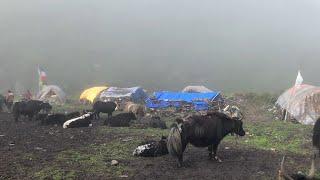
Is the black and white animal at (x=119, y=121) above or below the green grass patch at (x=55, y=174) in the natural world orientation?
above


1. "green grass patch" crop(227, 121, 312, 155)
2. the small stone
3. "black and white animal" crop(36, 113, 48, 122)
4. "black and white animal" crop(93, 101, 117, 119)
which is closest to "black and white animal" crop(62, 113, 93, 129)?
"black and white animal" crop(36, 113, 48, 122)

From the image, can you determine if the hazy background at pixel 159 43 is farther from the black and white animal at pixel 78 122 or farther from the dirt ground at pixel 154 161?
the dirt ground at pixel 154 161

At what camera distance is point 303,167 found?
15.3 meters

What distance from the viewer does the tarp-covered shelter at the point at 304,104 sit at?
91.1 ft

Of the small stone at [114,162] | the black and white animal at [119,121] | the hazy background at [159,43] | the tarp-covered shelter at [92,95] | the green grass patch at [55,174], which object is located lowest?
the green grass patch at [55,174]

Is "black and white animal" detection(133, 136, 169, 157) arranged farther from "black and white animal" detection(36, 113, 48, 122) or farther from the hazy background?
the hazy background

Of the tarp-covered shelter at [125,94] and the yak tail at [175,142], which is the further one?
the tarp-covered shelter at [125,94]

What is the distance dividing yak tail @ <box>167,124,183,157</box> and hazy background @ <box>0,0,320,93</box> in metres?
34.6

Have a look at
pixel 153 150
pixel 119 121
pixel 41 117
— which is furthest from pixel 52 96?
pixel 153 150

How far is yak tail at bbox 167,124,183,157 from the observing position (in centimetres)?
1520

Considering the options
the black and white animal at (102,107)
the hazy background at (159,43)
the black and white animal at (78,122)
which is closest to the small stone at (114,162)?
the black and white animal at (78,122)

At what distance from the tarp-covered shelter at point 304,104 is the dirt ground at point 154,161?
9.93m

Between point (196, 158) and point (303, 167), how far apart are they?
134 inches

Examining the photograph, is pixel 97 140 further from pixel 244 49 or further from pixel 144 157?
pixel 244 49
